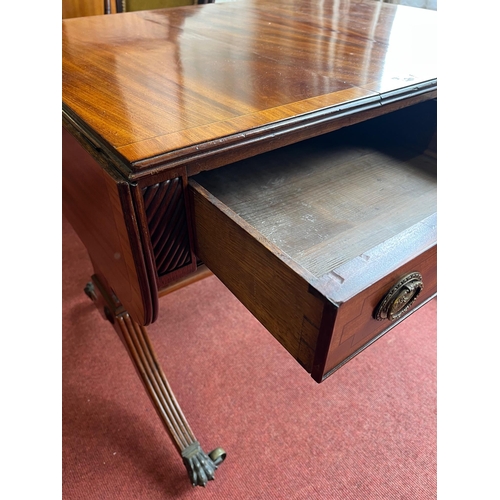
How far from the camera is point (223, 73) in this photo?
0.58m

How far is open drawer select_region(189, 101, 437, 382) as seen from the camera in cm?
36

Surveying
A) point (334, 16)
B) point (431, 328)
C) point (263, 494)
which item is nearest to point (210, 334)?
point (263, 494)

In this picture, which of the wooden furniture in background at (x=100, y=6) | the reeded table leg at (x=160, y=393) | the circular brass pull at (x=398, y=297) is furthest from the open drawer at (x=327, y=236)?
the wooden furniture in background at (x=100, y=6)

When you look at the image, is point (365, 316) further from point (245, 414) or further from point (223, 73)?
point (245, 414)

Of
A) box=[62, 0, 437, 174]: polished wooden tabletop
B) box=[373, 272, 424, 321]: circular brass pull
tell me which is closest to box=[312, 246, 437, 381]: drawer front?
box=[373, 272, 424, 321]: circular brass pull

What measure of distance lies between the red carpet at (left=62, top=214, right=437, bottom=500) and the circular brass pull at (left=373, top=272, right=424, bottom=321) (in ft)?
1.64

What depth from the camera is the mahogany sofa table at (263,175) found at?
0.39 m

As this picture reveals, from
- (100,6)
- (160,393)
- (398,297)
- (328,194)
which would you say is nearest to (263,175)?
(328,194)

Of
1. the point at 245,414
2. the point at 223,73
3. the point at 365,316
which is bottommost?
the point at 245,414

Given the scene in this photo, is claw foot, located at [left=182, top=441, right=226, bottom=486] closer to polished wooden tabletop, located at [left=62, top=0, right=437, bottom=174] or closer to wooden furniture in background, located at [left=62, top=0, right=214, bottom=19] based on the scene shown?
polished wooden tabletop, located at [left=62, top=0, right=437, bottom=174]

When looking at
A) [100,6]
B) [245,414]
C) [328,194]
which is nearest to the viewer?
[328,194]

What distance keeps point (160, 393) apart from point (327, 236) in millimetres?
510

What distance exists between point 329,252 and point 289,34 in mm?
544

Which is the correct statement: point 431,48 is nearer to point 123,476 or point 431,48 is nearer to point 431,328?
point 431,328
